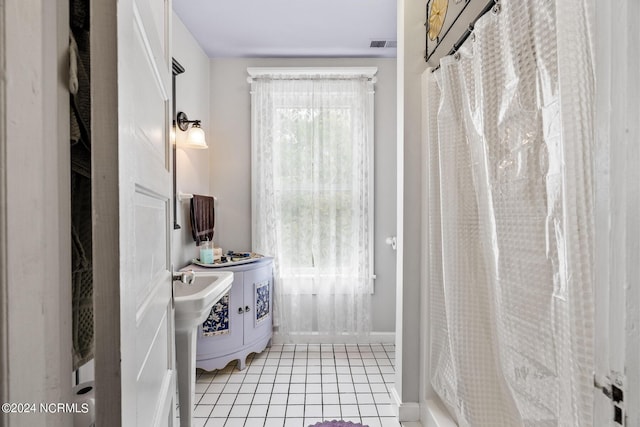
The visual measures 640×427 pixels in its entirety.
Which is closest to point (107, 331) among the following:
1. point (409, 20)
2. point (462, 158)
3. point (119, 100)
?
point (119, 100)

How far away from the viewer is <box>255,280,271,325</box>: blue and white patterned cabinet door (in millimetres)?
2783

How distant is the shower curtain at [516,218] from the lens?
28.1 inches

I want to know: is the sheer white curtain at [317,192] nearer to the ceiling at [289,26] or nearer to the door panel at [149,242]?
the ceiling at [289,26]

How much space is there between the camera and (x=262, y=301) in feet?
9.39

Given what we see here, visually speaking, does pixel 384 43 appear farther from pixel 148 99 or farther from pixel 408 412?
pixel 408 412

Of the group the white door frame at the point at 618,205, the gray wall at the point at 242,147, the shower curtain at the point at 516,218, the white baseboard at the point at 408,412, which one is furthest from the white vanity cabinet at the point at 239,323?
the white door frame at the point at 618,205

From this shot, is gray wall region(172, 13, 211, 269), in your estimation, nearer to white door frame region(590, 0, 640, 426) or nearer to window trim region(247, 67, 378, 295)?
window trim region(247, 67, 378, 295)

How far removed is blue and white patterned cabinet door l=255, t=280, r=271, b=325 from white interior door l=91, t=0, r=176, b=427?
1.96 metres

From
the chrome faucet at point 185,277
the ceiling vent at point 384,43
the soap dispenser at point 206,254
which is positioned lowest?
the soap dispenser at point 206,254

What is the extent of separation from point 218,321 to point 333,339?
112 cm

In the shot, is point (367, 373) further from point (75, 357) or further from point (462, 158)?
point (75, 357)

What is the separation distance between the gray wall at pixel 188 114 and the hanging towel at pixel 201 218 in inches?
3.2

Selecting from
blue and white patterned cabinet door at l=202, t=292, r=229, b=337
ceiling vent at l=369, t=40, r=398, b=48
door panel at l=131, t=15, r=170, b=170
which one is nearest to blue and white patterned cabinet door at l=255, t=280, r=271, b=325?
blue and white patterned cabinet door at l=202, t=292, r=229, b=337

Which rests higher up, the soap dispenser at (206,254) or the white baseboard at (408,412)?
the soap dispenser at (206,254)
